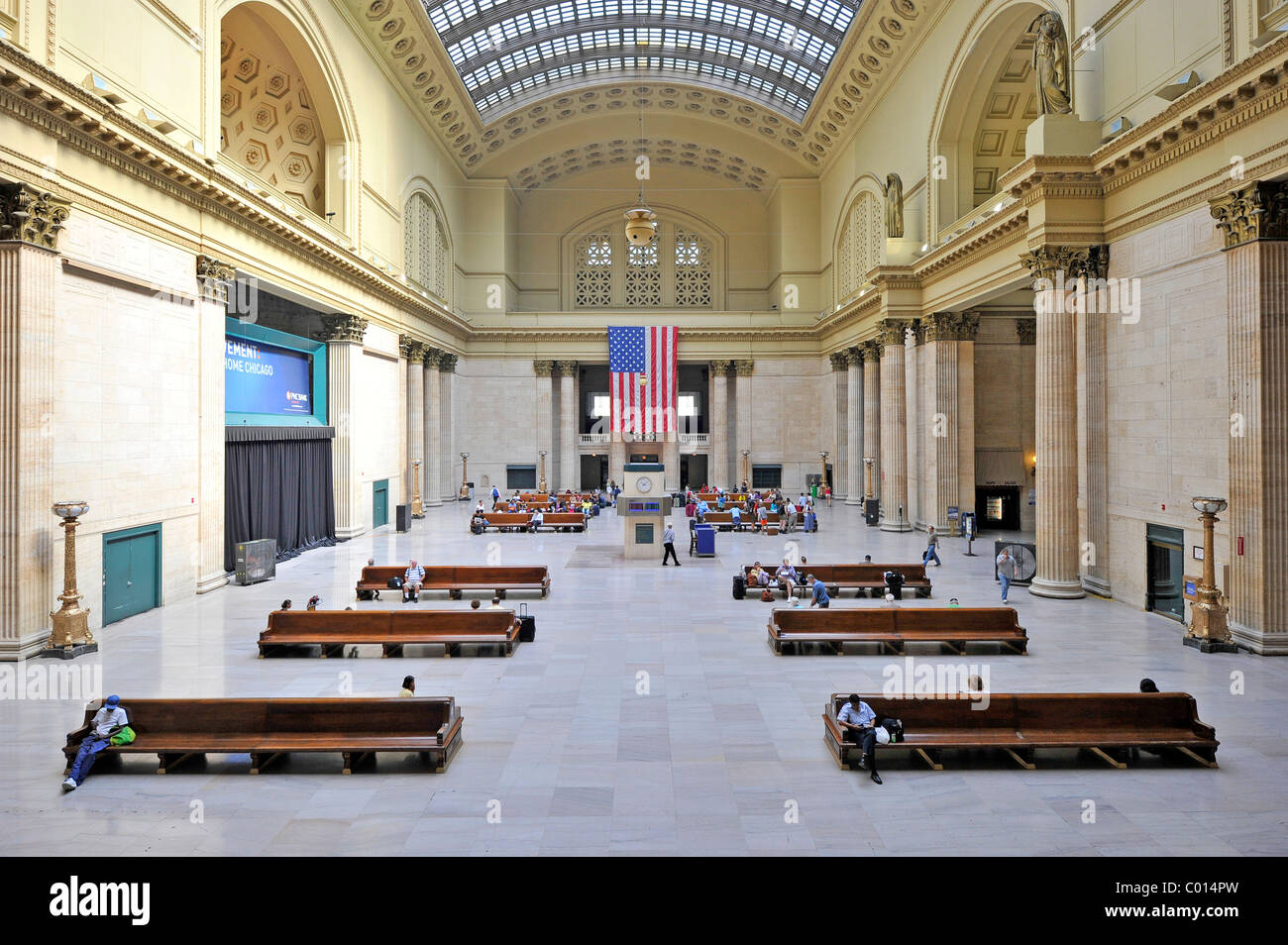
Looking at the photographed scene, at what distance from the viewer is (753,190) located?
48281mm

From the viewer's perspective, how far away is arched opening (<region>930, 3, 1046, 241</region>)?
76.7 feet

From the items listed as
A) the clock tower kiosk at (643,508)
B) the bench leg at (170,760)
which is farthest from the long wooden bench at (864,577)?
the bench leg at (170,760)

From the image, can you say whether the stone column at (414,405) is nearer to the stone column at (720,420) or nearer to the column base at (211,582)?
the column base at (211,582)

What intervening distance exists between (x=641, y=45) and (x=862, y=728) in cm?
3781

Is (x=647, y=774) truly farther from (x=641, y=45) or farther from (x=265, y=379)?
(x=641, y=45)

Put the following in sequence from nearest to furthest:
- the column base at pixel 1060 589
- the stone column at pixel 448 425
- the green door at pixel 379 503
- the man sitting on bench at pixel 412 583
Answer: the man sitting on bench at pixel 412 583, the column base at pixel 1060 589, the green door at pixel 379 503, the stone column at pixel 448 425

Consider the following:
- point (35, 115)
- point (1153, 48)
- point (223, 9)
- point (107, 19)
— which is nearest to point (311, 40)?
point (223, 9)

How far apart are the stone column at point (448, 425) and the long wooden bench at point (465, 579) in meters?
23.1

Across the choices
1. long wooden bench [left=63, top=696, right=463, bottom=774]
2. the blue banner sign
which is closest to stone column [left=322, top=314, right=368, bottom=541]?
the blue banner sign

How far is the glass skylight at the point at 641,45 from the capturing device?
32447 millimetres

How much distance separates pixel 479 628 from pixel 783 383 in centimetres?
3557

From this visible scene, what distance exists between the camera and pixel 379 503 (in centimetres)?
2919

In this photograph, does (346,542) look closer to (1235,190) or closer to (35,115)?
(35,115)

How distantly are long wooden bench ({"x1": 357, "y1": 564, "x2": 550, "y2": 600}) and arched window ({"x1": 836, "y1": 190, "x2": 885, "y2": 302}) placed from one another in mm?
22171
